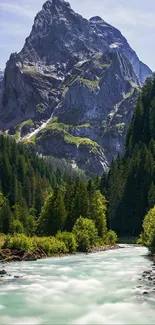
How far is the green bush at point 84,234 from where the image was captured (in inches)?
3029

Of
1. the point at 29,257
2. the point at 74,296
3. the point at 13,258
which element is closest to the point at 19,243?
the point at 29,257

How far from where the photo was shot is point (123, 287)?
126 ft

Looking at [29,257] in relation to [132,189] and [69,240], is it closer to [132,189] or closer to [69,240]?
[69,240]

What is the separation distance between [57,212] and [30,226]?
2017 inches

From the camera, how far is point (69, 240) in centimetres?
7319

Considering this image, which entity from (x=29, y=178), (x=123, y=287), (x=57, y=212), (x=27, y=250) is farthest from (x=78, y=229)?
(x=29, y=178)


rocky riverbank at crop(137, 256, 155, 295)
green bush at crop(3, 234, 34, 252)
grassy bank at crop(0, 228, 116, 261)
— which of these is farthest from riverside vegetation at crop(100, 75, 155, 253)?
rocky riverbank at crop(137, 256, 155, 295)

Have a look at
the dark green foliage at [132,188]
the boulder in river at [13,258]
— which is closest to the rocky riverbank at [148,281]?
the boulder in river at [13,258]

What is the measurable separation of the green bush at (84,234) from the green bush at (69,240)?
299 cm

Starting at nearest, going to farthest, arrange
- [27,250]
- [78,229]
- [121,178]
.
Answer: [27,250], [78,229], [121,178]

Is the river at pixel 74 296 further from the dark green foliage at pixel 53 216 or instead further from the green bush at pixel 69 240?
the dark green foliage at pixel 53 216

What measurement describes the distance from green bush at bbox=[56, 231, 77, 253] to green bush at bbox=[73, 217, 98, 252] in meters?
2.99

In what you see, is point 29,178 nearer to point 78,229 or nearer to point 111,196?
point 111,196

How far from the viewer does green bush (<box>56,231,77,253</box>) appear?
72125 mm
